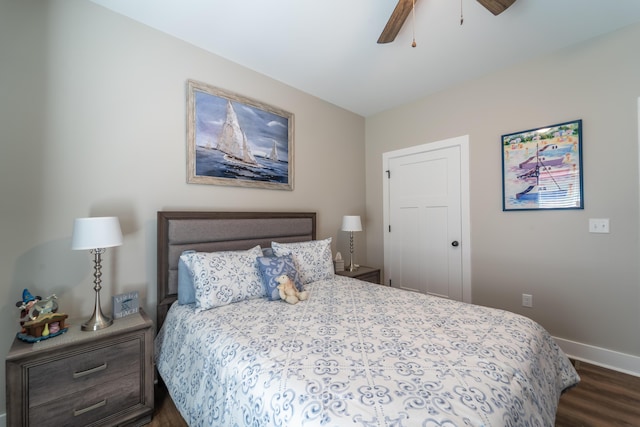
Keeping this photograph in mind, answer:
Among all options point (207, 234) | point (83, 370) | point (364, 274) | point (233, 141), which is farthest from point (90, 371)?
point (364, 274)

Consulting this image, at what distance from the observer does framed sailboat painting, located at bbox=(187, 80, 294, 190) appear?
2.24 meters

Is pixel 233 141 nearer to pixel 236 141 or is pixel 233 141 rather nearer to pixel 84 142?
pixel 236 141

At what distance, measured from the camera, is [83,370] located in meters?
1.41

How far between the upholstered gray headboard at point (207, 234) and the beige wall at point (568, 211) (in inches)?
83.5

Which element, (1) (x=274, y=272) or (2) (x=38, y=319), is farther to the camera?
(1) (x=274, y=272)

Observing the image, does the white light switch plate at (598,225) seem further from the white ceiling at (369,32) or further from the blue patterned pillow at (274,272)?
the blue patterned pillow at (274,272)

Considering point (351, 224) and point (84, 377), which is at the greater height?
point (351, 224)

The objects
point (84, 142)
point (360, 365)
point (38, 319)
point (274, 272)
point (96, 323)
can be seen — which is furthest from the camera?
point (274, 272)

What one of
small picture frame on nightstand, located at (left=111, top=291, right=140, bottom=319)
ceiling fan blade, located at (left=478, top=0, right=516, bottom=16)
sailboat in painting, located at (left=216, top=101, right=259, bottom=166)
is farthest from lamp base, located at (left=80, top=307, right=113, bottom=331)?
ceiling fan blade, located at (left=478, top=0, right=516, bottom=16)

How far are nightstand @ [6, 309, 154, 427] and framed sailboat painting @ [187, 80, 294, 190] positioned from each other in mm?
1248

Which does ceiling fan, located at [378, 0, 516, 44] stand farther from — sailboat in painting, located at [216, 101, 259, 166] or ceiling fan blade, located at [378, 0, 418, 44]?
sailboat in painting, located at [216, 101, 259, 166]

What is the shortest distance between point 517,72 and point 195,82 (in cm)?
306

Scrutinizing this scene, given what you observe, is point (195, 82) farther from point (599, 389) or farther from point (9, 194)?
point (599, 389)

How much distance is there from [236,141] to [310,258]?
1.32 m
